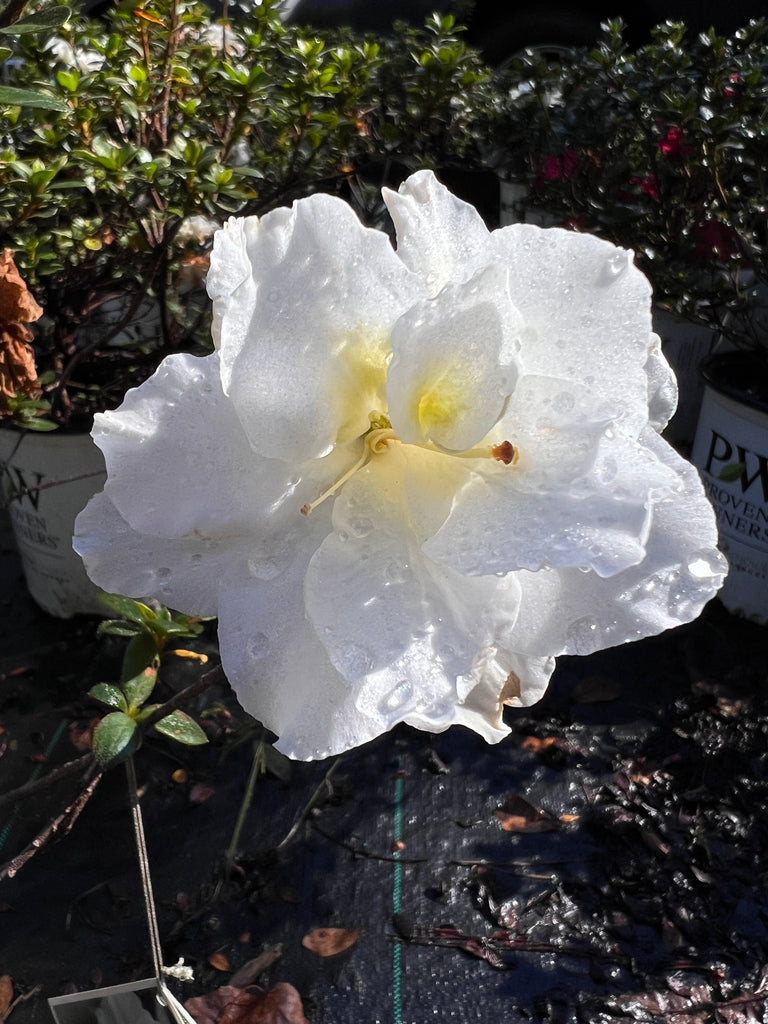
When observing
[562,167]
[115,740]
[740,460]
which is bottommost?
[740,460]

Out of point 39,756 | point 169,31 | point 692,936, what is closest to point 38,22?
point 169,31

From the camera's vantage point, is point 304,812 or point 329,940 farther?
point 304,812

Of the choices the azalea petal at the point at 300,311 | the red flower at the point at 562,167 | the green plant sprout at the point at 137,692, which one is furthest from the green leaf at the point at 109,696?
the red flower at the point at 562,167

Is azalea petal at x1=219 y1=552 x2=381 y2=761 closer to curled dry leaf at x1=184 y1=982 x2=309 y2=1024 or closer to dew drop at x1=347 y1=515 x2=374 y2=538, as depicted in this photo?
dew drop at x1=347 y1=515 x2=374 y2=538

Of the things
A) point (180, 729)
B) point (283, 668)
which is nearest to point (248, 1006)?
point (180, 729)

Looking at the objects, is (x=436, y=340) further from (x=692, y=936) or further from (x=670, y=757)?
(x=670, y=757)

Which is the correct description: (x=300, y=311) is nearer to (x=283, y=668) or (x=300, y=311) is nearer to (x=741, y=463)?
(x=283, y=668)

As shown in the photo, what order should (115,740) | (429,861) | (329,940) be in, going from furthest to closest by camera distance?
(429,861) < (329,940) < (115,740)
